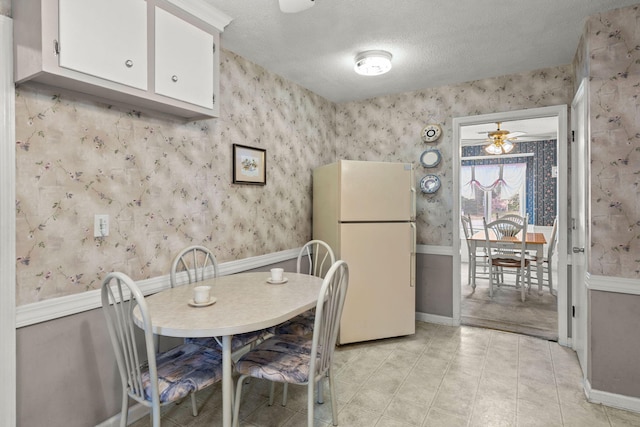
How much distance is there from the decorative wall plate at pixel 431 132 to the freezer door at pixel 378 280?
0.99m

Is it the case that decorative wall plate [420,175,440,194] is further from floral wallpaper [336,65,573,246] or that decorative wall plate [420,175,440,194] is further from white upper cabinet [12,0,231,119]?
white upper cabinet [12,0,231,119]

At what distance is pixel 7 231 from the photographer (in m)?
1.48

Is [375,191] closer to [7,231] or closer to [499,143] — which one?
[7,231]

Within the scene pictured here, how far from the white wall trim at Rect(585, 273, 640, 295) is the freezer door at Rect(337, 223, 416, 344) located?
4.35 ft

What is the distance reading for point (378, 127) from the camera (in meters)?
3.82

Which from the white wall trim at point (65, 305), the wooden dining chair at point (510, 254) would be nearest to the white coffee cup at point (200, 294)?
the white wall trim at point (65, 305)

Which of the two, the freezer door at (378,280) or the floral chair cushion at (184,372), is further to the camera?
the freezer door at (378,280)

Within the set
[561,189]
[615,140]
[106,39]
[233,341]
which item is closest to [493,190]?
[561,189]

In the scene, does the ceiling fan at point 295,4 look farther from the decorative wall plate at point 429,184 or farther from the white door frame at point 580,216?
the decorative wall plate at point 429,184

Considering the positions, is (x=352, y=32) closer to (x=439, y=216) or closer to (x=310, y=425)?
(x=439, y=216)

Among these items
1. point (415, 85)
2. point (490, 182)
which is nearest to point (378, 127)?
point (415, 85)

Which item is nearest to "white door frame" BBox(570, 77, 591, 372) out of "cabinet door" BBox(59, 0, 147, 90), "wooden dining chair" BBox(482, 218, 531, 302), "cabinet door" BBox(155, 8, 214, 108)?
"wooden dining chair" BBox(482, 218, 531, 302)

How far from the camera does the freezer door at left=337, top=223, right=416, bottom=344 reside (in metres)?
2.96

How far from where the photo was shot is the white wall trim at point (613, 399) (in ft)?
6.68
